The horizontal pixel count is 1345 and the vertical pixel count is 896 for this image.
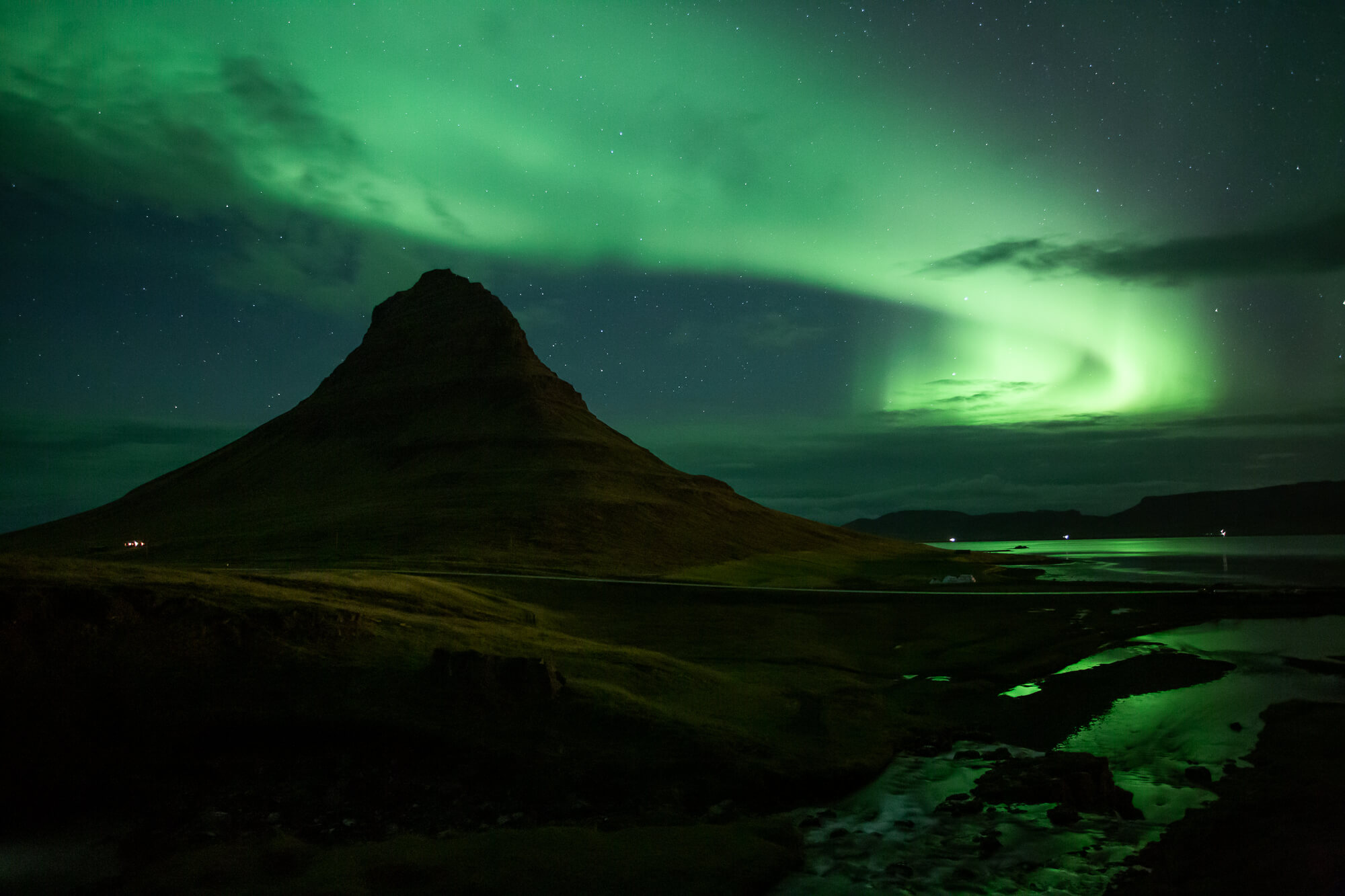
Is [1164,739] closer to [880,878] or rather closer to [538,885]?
[880,878]

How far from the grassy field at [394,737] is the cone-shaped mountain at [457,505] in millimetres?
64412

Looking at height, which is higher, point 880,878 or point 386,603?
point 386,603

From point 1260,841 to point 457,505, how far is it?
127 m

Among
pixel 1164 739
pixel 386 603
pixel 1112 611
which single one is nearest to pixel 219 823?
pixel 386 603

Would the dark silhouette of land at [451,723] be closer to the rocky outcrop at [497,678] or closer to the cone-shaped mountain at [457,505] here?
the rocky outcrop at [497,678]

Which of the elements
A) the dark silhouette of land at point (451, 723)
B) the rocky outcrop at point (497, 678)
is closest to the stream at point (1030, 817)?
the dark silhouette of land at point (451, 723)

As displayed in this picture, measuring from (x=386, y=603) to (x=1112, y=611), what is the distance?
4940 centimetres

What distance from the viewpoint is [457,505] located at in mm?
132250

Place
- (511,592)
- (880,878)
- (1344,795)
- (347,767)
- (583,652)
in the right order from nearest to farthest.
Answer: (880,878)
(1344,795)
(347,767)
(583,652)
(511,592)

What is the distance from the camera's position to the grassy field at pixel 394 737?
15578mm

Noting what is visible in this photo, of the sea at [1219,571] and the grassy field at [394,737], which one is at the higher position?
A: the grassy field at [394,737]

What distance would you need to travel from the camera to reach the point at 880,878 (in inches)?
601

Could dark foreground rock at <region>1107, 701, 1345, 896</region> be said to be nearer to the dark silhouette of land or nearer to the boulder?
the dark silhouette of land

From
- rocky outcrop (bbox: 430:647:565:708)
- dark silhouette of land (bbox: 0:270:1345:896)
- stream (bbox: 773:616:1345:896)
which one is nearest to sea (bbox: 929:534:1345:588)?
dark silhouette of land (bbox: 0:270:1345:896)
